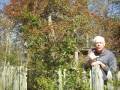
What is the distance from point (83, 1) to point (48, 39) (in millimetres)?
9640

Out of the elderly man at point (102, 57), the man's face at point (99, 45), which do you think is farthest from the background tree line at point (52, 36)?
the man's face at point (99, 45)

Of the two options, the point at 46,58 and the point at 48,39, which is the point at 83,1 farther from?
the point at 46,58

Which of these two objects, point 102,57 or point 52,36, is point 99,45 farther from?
point 52,36

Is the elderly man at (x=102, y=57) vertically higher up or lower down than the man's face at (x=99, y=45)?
lower down

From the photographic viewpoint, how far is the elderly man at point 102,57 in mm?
6598

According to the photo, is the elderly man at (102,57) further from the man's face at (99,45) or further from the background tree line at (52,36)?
the background tree line at (52,36)

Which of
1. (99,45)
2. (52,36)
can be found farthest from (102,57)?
(52,36)

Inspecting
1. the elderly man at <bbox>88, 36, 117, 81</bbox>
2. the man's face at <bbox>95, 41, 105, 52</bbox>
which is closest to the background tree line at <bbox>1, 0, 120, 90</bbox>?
the elderly man at <bbox>88, 36, 117, 81</bbox>

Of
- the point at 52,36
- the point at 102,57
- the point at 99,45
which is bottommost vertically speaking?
the point at 102,57

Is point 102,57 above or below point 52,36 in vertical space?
below

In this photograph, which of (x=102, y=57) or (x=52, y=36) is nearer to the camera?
(x=102, y=57)

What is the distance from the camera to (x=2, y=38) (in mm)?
22375

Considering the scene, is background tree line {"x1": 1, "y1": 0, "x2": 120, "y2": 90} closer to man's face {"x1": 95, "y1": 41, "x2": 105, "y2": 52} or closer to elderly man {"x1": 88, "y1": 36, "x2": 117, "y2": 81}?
elderly man {"x1": 88, "y1": 36, "x2": 117, "y2": 81}

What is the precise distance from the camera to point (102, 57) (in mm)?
6645
